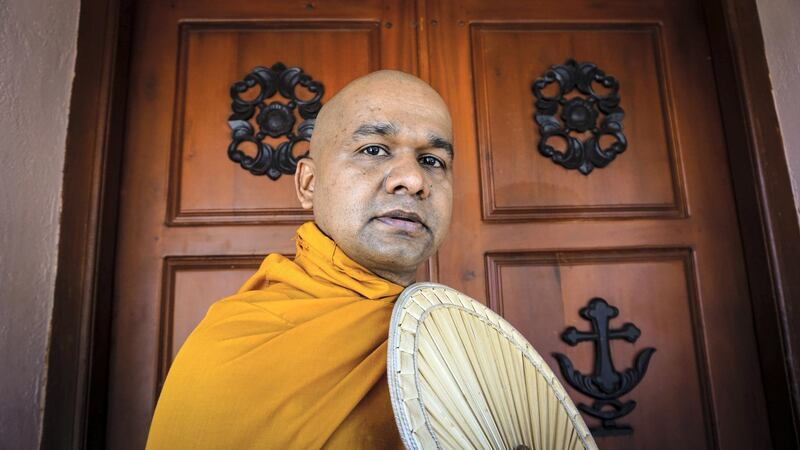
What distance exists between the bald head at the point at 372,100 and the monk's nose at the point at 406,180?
0.14m

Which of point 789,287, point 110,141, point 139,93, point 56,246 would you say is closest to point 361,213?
point 56,246

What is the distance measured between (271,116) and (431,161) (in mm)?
794

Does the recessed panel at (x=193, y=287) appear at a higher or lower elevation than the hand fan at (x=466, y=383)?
higher

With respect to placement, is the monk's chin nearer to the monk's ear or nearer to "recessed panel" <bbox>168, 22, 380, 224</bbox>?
the monk's ear

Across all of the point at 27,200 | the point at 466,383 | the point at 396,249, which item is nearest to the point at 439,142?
the point at 396,249

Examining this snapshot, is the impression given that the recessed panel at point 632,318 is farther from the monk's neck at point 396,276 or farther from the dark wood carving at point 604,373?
the monk's neck at point 396,276

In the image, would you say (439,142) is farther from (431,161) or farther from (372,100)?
(372,100)

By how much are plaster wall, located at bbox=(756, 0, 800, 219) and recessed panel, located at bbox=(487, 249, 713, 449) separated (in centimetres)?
44

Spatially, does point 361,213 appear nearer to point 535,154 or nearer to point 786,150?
point 535,154

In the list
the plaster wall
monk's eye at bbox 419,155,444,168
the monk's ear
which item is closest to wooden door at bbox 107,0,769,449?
the plaster wall

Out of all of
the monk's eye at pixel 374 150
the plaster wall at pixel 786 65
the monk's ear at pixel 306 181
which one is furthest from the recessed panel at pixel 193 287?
the plaster wall at pixel 786 65

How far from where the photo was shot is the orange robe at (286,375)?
759mm

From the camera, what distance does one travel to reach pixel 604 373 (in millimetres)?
1558

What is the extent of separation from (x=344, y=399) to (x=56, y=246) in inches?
38.2
